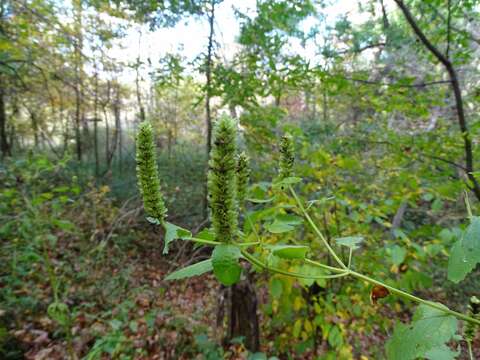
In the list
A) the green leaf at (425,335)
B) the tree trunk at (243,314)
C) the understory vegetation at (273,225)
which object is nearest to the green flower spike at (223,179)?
the understory vegetation at (273,225)

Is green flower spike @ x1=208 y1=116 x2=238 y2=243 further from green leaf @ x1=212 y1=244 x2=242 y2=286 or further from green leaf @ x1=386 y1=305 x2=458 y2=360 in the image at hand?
green leaf @ x1=386 y1=305 x2=458 y2=360

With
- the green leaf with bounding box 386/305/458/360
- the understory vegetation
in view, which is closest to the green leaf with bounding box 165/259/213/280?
the understory vegetation

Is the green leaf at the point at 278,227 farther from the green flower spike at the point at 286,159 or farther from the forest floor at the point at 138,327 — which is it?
the forest floor at the point at 138,327

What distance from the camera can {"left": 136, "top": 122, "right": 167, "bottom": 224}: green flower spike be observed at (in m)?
0.68

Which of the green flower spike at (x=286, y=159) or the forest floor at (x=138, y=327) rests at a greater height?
the green flower spike at (x=286, y=159)

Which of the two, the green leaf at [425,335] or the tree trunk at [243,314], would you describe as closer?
the green leaf at [425,335]

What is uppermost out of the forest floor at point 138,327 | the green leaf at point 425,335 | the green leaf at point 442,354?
the green leaf at point 425,335

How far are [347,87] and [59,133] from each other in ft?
39.5

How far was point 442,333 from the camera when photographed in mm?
653

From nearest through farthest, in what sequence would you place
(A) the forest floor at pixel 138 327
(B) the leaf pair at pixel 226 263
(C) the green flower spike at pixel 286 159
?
(B) the leaf pair at pixel 226 263
(C) the green flower spike at pixel 286 159
(A) the forest floor at pixel 138 327

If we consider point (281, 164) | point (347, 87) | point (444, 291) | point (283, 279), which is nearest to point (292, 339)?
point (283, 279)

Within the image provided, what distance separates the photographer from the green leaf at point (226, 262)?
23.1 inches

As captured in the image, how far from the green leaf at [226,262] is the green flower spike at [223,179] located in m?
0.03

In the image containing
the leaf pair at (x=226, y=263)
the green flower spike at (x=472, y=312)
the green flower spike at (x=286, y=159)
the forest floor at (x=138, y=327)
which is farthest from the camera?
the forest floor at (x=138, y=327)
